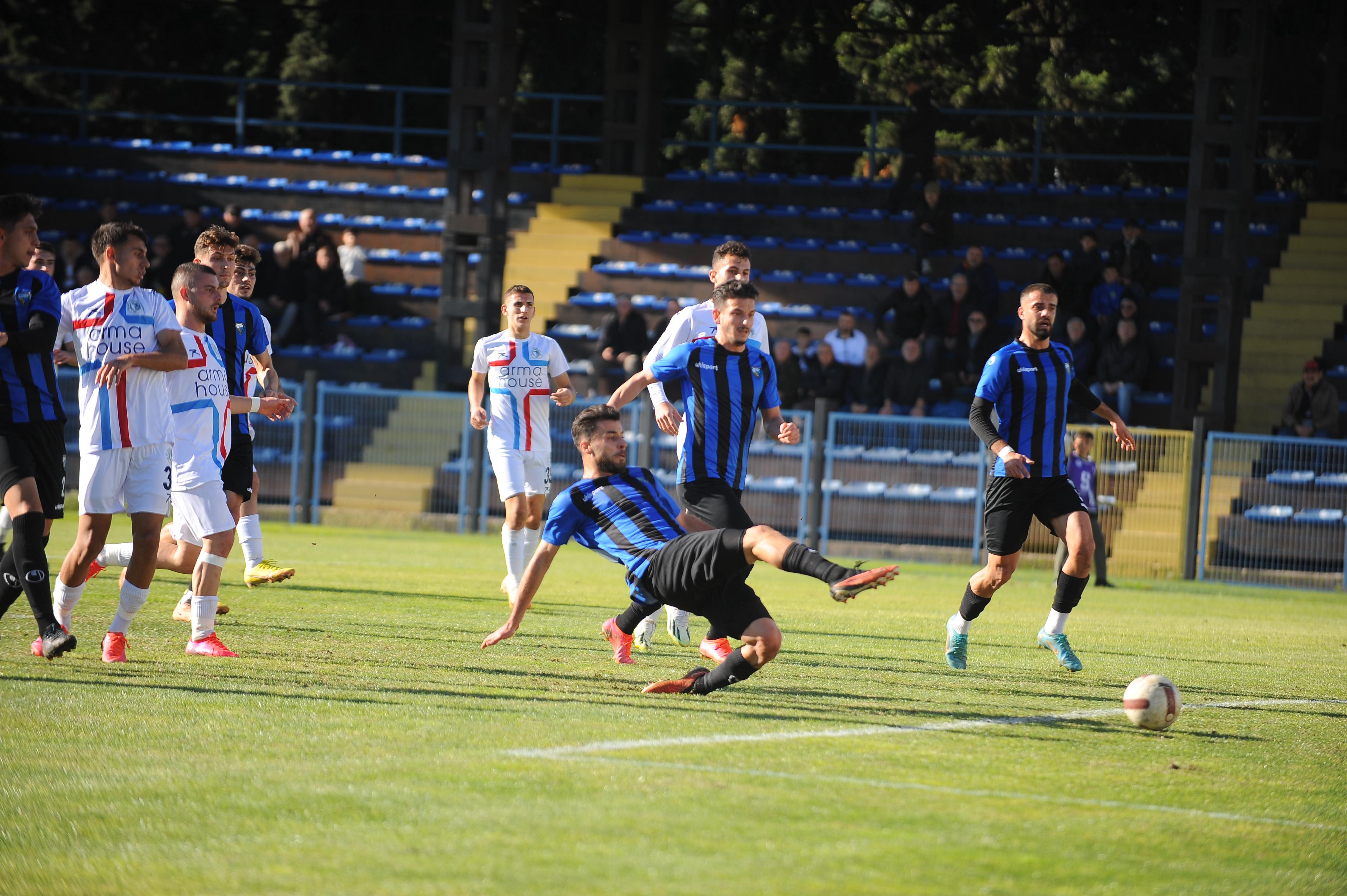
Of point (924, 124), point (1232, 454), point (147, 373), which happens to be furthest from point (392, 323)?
point (147, 373)

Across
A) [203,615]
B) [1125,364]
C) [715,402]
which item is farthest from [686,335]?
[1125,364]

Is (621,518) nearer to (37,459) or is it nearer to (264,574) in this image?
(37,459)

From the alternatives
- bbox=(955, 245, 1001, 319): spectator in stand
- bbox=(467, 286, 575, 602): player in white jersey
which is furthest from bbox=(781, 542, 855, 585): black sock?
bbox=(955, 245, 1001, 319): spectator in stand

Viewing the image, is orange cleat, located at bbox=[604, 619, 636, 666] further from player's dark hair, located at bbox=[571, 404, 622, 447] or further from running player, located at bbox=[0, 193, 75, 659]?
running player, located at bbox=[0, 193, 75, 659]

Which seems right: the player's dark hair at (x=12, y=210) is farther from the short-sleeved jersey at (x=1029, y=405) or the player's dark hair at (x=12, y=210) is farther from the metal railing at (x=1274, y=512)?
the metal railing at (x=1274, y=512)

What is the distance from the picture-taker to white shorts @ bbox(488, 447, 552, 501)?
37.4 ft

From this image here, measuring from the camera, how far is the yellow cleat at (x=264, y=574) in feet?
37.2

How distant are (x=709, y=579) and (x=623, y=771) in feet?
5.05

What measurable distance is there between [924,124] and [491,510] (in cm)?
971

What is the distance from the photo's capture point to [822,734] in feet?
20.2

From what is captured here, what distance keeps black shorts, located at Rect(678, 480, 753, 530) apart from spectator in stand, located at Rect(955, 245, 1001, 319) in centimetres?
1301

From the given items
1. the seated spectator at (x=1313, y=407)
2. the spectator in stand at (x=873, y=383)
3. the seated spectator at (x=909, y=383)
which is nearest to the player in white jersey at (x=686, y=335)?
the seated spectator at (x=909, y=383)

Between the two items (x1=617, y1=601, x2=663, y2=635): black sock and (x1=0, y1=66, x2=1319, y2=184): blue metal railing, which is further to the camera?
(x1=0, y1=66, x2=1319, y2=184): blue metal railing

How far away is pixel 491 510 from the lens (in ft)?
66.4
